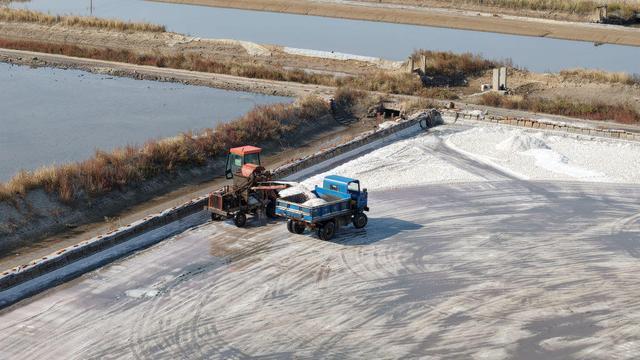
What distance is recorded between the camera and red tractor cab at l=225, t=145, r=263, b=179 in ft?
84.0

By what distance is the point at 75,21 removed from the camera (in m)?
62.2

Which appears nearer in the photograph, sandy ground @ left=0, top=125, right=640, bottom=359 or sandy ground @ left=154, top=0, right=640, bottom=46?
sandy ground @ left=0, top=125, right=640, bottom=359

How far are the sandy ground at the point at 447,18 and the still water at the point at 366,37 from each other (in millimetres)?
973

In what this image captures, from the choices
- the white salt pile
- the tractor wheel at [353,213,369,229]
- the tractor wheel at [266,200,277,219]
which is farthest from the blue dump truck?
the white salt pile

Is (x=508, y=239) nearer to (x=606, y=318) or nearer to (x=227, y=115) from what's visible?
(x=606, y=318)

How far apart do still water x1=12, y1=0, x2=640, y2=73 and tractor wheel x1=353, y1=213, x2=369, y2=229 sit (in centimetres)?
3077

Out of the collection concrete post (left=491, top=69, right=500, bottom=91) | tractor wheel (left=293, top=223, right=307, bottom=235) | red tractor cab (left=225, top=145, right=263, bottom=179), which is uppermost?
concrete post (left=491, top=69, right=500, bottom=91)

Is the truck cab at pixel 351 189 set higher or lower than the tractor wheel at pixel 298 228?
higher

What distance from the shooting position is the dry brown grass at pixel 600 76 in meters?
46.5

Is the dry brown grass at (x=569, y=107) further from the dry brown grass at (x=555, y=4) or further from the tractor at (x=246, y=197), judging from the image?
the dry brown grass at (x=555, y=4)

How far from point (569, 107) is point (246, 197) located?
21.1 meters

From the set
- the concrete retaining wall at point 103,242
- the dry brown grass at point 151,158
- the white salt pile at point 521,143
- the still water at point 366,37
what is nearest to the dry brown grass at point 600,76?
the still water at point 366,37

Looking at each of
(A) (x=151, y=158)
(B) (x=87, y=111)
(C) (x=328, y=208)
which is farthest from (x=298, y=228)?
(B) (x=87, y=111)

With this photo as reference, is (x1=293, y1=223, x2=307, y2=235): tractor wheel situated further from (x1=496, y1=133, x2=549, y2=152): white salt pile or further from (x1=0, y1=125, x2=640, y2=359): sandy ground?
(x1=496, y1=133, x2=549, y2=152): white salt pile
